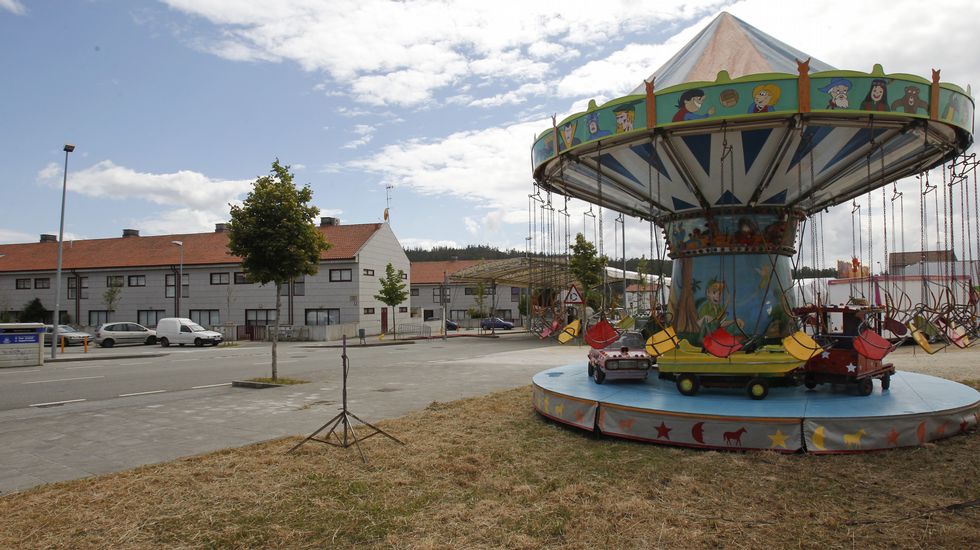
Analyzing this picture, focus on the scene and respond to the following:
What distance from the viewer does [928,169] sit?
37.4ft

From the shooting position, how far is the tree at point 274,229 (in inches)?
587

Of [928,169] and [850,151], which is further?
[928,169]

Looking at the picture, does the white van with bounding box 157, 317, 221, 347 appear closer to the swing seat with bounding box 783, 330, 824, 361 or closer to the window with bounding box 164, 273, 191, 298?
the window with bounding box 164, 273, 191, 298

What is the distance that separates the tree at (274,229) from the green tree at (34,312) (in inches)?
1646

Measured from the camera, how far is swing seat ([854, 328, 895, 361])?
25.8 ft

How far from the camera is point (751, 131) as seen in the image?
916 cm

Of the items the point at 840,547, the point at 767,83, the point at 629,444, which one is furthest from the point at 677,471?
the point at 767,83

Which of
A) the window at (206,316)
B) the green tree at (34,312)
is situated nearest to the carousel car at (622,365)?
the window at (206,316)

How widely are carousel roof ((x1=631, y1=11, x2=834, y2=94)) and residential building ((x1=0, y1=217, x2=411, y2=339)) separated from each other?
32462 mm

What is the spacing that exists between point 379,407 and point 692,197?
7.19 metres

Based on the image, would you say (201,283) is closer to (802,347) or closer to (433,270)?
(433,270)

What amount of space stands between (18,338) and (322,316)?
20.7m

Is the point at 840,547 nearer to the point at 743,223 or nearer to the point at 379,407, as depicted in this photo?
the point at 743,223

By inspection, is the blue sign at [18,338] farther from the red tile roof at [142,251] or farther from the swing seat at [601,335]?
the swing seat at [601,335]
